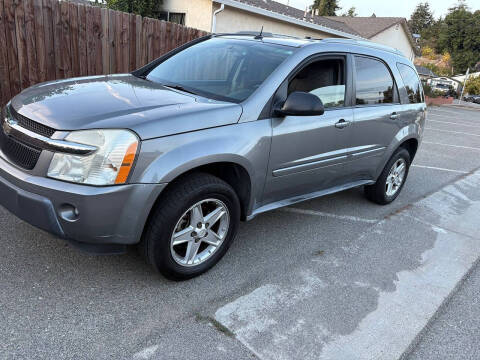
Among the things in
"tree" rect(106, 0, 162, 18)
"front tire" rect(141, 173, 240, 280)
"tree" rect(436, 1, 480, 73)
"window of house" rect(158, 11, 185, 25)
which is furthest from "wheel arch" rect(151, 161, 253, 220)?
"tree" rect(436, 1, 480, 73)

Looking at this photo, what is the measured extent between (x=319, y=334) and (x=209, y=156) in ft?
4.53

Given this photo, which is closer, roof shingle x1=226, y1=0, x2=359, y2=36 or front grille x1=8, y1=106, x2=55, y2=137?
front grille x1=8, y1=106, x2=55, y2=137

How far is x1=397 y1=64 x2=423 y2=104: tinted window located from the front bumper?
363 centimetres

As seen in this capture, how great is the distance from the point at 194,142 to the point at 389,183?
3.27 metres

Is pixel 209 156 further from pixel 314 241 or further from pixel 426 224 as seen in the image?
pixel 426 224

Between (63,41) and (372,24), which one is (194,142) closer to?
(63,41)

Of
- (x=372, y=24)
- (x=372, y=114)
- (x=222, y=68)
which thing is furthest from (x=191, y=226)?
(x=372, y=24)

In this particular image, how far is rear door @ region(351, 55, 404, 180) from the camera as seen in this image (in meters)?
4.16

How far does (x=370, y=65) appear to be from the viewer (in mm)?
4348

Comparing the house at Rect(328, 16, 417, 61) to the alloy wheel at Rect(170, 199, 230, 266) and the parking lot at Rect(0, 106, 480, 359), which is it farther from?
the alloy wheel at Rect(170, 199, 230, 266)

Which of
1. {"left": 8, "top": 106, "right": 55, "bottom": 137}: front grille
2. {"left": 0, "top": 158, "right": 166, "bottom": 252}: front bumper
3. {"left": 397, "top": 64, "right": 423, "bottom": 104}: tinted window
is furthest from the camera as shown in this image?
{"left": 397, "top": 64, "right": 423, "bottom": 104}: tinted window

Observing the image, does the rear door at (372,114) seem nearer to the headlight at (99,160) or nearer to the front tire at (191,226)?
the front tire at (191,226)

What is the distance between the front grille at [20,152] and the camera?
2.56 metres

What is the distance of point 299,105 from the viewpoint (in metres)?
3.16
